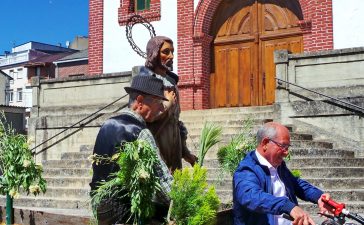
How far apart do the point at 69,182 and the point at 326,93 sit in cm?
569

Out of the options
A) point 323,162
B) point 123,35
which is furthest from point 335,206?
point 123,35

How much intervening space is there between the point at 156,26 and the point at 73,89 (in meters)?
3.19

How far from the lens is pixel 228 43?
15.5 metres

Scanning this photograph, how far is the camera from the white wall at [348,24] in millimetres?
13242

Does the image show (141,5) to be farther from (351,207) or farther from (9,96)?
(9,96)

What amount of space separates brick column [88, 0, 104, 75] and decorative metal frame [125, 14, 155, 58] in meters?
1.24

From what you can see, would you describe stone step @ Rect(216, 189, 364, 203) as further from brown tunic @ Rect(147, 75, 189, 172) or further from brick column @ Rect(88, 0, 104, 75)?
brick column @ Rect(88, 0, 104, 75)

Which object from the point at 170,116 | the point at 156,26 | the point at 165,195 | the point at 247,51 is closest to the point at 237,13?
the point at 247,51

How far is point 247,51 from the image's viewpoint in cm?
1512

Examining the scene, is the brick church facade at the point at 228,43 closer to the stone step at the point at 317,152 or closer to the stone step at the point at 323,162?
the stone step at the point at 317,152

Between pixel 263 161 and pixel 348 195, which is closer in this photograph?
pixel 263 161

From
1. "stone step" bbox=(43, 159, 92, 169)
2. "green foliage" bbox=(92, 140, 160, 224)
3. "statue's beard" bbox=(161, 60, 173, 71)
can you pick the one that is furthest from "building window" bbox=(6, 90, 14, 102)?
"green foliage" bbox=(92, 140, 160, 224)

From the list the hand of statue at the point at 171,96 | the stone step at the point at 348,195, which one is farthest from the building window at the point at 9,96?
the hand of statue at the point at 171,96

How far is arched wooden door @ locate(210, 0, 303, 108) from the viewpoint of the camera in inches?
576
